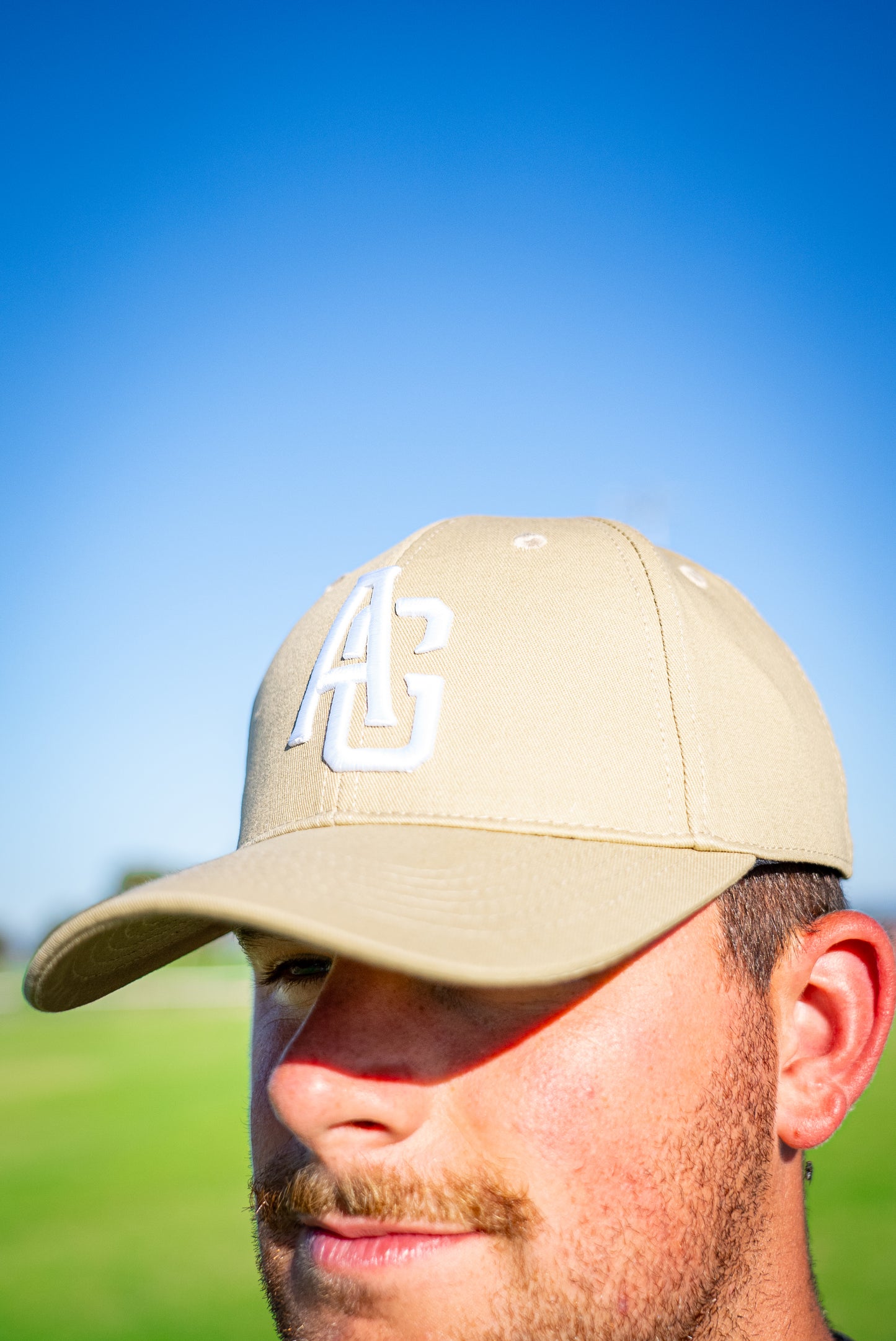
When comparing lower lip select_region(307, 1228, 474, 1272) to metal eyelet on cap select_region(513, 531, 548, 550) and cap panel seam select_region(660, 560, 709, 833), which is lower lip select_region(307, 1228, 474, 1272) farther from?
metal eyelet on cap select_region(513, 531, 548, 550)

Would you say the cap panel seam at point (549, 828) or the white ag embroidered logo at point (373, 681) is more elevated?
the white ag embroidered logo at point (373, 681)

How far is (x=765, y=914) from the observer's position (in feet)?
4.57

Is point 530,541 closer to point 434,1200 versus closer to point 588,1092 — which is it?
point 588,1092

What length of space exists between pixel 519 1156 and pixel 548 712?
22.2 inches

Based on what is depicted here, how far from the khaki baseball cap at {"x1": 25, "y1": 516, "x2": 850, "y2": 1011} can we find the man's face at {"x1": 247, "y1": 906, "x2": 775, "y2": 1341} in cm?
17

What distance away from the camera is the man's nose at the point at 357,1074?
119cm

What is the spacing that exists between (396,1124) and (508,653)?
2.09ft

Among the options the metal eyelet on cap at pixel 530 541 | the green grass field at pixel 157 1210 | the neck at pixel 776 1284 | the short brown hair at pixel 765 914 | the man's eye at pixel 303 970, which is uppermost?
the metal eyelet on cap at pixel 530 541

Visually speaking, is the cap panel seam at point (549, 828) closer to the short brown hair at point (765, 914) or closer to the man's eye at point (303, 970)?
the short brown hair at point (765, 914)

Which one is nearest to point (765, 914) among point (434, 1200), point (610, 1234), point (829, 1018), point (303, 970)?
point (829, 1018)

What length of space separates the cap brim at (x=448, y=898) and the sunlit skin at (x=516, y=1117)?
0.41 ft

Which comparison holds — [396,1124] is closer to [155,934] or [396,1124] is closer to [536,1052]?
[536,1052]

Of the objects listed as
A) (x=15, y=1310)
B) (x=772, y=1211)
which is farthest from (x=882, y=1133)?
(x=772, y=1211)

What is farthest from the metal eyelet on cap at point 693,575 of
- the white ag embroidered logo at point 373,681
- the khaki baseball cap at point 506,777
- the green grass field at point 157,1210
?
the green grass field at point 157,1210
